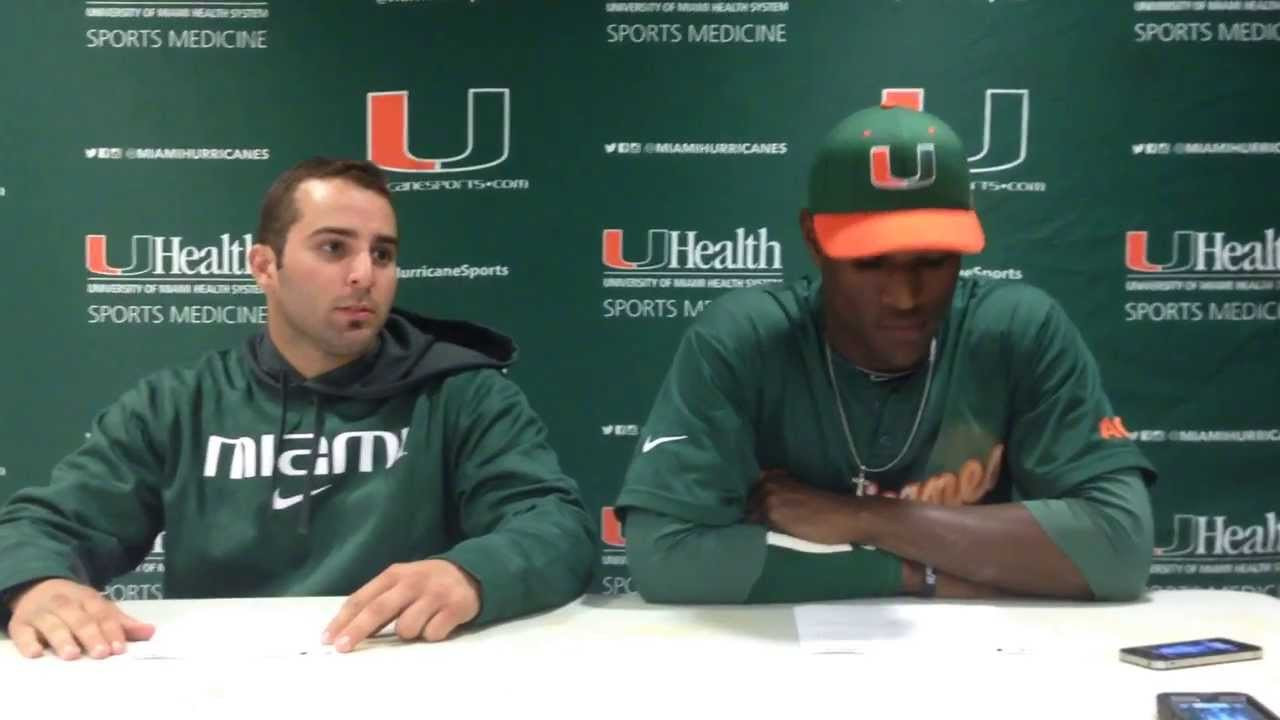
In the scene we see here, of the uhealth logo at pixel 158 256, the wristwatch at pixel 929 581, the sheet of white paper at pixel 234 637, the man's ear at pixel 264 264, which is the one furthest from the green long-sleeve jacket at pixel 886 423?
the uhealth logo at pixel 158 256

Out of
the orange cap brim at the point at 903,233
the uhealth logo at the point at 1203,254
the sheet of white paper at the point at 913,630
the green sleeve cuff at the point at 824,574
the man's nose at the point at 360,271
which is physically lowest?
the sheet of white paper at the point at 913,630

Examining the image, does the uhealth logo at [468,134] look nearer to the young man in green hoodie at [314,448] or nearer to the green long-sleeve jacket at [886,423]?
the young man in green hoodie at [314,448]

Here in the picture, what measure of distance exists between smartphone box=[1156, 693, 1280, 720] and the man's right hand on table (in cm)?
102

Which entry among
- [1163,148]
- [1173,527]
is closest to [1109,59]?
[1163,148]

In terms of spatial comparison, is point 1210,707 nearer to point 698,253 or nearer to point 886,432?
point 886,432

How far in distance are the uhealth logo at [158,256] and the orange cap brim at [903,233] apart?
1.54 meters

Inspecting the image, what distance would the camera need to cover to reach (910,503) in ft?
4.81

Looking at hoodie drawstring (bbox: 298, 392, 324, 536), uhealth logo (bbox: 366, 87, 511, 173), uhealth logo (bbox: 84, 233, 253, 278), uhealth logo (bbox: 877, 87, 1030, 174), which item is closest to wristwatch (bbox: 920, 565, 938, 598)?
hoodie drawstring (bbox: 298, 392, 324, 536)

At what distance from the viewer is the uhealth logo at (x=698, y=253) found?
253cm

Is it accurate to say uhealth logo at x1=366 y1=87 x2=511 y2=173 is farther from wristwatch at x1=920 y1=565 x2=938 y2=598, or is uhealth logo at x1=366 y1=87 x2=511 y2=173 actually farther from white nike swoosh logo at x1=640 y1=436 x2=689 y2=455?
wristwatch at x1=920 y1=565 x2=938 y2=598

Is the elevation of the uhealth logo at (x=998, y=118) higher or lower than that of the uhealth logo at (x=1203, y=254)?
higher

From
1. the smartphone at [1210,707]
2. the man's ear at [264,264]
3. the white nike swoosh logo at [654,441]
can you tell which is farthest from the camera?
the man's ear at [264,264]

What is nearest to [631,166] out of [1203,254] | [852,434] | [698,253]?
[698,253]

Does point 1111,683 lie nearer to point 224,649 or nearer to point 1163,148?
point 224,649
